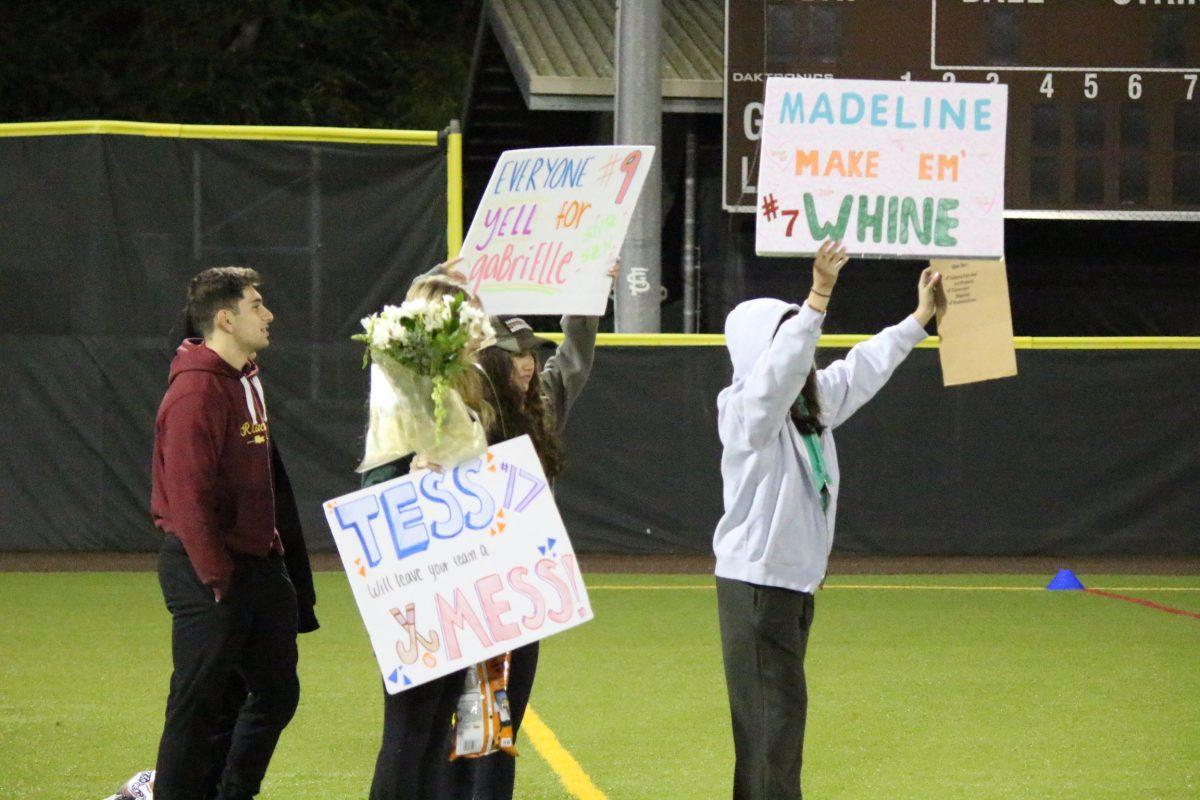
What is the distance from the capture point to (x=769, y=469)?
4.59m

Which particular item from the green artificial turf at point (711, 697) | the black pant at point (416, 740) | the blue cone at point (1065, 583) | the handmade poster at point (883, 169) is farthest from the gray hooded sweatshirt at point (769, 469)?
the blue cone at point (1065, 583)

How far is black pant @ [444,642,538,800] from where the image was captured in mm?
4707

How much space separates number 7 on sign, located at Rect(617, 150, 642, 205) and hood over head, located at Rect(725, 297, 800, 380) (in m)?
0.67

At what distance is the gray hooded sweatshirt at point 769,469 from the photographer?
4.43 meters

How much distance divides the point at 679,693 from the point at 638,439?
482 centimetres

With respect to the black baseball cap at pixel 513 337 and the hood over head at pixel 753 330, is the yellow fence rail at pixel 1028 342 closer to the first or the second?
the black baseball cap at pixel 513 337

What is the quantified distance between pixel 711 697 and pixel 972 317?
3049mm

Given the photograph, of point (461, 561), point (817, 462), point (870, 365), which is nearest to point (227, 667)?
point (461, 561)

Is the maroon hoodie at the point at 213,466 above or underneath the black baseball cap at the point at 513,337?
underneath

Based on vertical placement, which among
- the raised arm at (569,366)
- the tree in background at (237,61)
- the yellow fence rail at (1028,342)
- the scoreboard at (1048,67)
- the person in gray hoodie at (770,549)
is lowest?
the person in gray hoodie at (770,549)

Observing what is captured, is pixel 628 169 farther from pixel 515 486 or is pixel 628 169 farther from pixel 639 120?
pixel 639 120

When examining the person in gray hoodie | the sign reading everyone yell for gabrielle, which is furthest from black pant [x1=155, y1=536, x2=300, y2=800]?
the person in gray hoodie

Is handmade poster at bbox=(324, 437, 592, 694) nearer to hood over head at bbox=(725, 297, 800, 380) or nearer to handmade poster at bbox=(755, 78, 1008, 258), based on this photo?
hood over head at bbox=(725, 297, 800, 380)

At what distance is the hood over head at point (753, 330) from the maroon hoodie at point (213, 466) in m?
1.41
